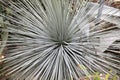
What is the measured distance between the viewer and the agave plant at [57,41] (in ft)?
7.22

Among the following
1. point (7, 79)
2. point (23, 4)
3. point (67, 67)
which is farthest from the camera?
point (23, 4)

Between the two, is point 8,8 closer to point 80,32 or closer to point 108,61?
point 80,32

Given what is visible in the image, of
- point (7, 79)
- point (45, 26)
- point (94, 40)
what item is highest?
point (45, 26)

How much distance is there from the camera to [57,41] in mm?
2338

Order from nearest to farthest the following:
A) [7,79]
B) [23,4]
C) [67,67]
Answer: [67,67] < [7,79] < [23,4]

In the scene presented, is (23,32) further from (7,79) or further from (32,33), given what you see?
(7,79)

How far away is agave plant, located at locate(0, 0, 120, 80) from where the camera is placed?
2.20 meters

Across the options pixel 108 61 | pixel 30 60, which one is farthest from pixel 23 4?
pixel 108 61

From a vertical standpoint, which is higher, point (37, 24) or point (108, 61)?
point (37, 24)

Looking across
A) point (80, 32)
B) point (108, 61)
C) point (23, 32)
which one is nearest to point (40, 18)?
point (23, 32)

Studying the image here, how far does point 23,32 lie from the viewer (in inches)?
92.0

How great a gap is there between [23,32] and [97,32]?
2.25 feet

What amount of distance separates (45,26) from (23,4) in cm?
35

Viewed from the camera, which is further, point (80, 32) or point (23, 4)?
point (23, 4)
